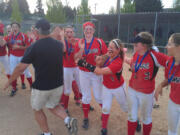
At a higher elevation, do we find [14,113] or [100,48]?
[100,48]

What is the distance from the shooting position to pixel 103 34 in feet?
60.2

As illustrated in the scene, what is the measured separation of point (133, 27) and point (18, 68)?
1768cm

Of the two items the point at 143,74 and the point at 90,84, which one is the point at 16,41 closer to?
the point at 90,84

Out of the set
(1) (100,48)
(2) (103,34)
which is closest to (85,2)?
(2) (103,34)

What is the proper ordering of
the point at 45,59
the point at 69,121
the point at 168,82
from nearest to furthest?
the point at 168,82
the point at 45,59
the point at 69,121

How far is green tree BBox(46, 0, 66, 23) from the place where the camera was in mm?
27453

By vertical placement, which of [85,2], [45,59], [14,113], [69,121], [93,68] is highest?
[85,2]

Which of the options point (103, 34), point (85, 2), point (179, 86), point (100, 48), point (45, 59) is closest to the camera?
point (179, 86)

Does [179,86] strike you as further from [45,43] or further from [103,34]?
[103,34]

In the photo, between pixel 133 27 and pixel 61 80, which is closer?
pixel 61 80

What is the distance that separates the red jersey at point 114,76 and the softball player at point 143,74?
0.78ft

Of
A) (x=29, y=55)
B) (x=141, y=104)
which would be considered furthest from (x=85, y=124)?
(x=29, y=55)

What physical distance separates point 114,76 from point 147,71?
2.06 feet

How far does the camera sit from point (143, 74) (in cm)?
255
